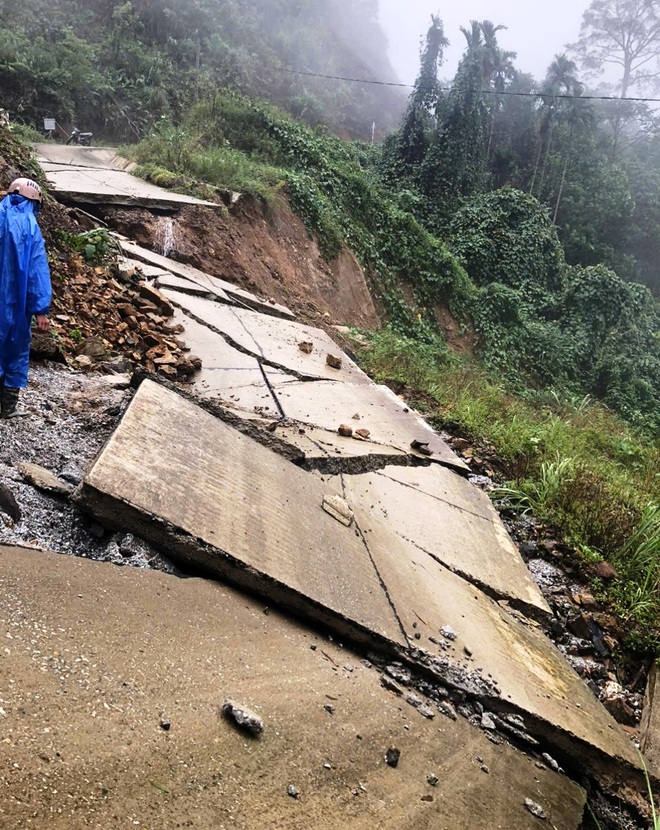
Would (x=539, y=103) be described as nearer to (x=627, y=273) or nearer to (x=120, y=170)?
(x=627, y=273)

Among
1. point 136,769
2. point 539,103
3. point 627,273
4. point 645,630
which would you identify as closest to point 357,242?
point 645,630

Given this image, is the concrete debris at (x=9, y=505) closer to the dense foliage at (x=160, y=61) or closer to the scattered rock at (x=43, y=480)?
the scattered rock at (x=43, y=480)

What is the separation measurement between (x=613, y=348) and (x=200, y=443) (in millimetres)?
12792

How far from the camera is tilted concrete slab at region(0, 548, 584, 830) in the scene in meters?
1.09

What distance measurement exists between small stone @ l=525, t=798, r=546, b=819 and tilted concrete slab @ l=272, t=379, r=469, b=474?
1941mm

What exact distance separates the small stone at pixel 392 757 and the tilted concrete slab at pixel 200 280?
15.1ft

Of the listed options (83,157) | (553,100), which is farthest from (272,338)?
(553,100)

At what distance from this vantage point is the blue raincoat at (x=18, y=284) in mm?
2721

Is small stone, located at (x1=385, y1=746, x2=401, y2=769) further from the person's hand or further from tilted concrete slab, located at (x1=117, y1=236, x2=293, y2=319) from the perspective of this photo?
tilted concrete slab, located at (x1=117, y1=236, x2=293, y2=319)

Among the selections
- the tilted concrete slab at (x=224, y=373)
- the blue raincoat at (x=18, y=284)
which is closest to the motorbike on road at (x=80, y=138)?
the tilted concrete slab at (x=224, y=373)

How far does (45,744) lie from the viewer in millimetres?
1086

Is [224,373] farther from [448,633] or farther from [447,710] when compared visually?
[447,710]

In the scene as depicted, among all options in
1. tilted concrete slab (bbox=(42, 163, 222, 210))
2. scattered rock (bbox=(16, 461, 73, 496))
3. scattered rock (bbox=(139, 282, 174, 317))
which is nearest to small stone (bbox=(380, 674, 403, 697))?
scattered rock (bbox=(16, 461, 73, 496))

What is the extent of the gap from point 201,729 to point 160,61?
2093 centimetres
